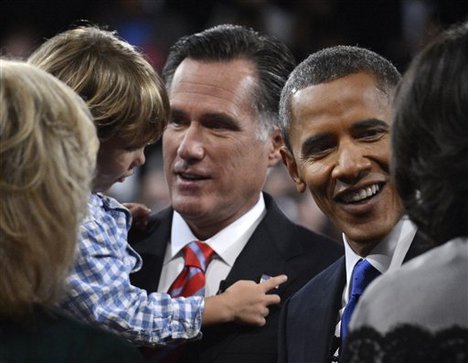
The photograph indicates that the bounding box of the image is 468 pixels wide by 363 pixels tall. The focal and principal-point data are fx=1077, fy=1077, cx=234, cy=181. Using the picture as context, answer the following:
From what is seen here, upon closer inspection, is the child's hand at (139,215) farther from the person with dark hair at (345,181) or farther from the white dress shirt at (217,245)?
the person with dark hair at (345,181)

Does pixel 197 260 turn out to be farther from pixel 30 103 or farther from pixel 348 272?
pixel 30 103

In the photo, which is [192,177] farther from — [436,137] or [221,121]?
[436,137]

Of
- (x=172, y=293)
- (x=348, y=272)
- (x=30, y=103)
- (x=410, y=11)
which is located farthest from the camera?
(x=410, y=11)

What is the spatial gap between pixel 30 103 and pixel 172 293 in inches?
49.8

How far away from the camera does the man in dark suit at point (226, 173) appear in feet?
9.63

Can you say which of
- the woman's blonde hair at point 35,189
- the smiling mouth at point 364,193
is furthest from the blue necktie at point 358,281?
the woman's blonde hair at point 35,189

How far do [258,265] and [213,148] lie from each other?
1.22ft

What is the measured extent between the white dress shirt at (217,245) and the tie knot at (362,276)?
470 mm

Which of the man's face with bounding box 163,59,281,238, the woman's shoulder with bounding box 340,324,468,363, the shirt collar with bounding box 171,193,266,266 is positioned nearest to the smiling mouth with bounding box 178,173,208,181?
the man's face with bounding box 163,59,281,238

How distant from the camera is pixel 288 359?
2.61 meters

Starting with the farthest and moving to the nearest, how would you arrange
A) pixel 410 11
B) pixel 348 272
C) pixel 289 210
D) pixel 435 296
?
pixel 410 11 → pixel 289 210 → pixel 348 272 → pixel 435 296

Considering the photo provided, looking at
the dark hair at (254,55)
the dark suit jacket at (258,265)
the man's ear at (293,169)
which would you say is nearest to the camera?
the dark suit jacket at (258,265)

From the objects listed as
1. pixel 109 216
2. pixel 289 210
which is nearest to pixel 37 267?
pixel 109 216

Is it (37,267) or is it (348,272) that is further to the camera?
(348,272)
